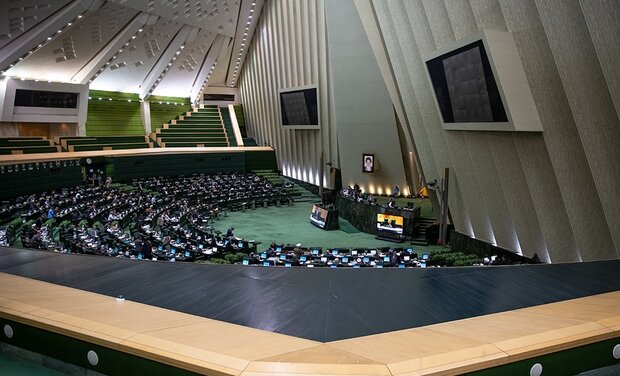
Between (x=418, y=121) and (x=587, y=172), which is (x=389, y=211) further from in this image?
(x=587, y=172)

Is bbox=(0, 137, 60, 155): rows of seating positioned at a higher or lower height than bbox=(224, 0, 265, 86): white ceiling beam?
lower

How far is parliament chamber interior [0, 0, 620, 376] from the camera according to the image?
3383 mm

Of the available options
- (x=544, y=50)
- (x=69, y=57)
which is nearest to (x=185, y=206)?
(x=69, y=57)

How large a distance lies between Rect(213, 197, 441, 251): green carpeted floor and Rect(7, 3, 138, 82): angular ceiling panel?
1312cm

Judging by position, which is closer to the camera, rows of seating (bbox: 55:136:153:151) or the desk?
the desk

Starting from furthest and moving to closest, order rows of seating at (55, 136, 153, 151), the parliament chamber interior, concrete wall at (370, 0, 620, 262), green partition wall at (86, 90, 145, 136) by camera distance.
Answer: green partition wall at (86, 90, 145, 136) → rows of seating at (55, 136, 153, 151) → concrete wall at (370, 0, 620, 262) → the parliament chamber interior

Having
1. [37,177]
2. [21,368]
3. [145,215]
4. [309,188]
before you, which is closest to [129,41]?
[37,177]

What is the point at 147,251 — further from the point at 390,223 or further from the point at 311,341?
the point at 311,341

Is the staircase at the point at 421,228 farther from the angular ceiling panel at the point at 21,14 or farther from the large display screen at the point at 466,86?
the angular ceiling panel at the point at 21,14

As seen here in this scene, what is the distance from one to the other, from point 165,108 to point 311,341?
41.7 metres

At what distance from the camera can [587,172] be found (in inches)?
447

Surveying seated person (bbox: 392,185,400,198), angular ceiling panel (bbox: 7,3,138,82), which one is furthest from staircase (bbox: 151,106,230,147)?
seated person (bbox: 392,185,400,198)

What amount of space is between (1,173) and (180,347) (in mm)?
23977

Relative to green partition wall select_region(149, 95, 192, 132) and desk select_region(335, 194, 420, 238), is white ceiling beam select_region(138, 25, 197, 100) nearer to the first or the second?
green partition wall select_region(149, 95, 192, 132)
